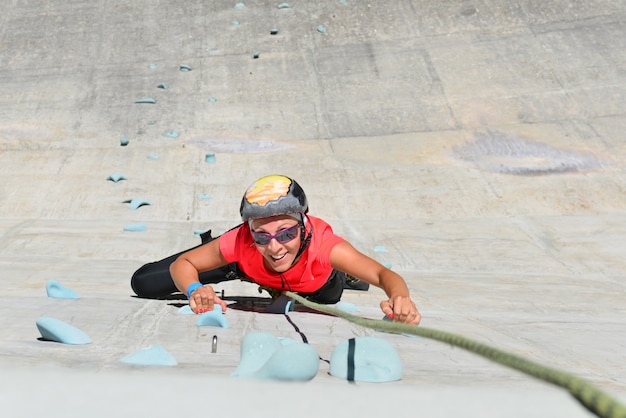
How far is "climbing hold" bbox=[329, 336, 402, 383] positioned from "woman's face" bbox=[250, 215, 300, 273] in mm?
1026

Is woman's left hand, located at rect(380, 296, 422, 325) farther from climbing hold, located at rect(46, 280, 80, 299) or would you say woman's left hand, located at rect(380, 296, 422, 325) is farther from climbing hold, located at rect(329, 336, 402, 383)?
climbing hold, located at rect(46, 280, 80, 299)

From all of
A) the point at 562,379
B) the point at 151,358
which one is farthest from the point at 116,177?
the point at 562,379

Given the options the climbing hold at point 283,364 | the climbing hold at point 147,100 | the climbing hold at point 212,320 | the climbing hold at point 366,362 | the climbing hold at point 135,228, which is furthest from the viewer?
the climbing hold at point 147,100

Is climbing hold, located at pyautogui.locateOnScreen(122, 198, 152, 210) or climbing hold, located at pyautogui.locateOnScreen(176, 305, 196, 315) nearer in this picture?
climbing hold, located at pyautogui.locateOnScreen(176, 305, 196, 315)

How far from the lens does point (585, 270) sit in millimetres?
5734

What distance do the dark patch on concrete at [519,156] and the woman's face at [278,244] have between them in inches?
204

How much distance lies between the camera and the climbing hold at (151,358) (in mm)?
2141

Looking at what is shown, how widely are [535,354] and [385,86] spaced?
728 centimetres

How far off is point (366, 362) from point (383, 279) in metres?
0.96

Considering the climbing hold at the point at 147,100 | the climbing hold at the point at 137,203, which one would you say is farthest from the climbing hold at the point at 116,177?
the climbing hold at the point at 147,100

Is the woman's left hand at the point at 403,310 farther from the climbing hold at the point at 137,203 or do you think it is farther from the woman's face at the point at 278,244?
the climbing hold at the point at 137,203

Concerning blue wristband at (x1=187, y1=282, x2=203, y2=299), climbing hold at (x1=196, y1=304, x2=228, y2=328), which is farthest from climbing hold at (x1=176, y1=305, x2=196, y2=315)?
climbing hold at (x1=196, y1=304, x2=228, y2=328)

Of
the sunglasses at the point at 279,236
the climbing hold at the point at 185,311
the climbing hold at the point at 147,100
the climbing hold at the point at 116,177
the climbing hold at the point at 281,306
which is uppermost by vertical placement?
the sunglasses at the point at 279,236

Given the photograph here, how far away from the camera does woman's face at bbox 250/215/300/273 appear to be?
124 inches
